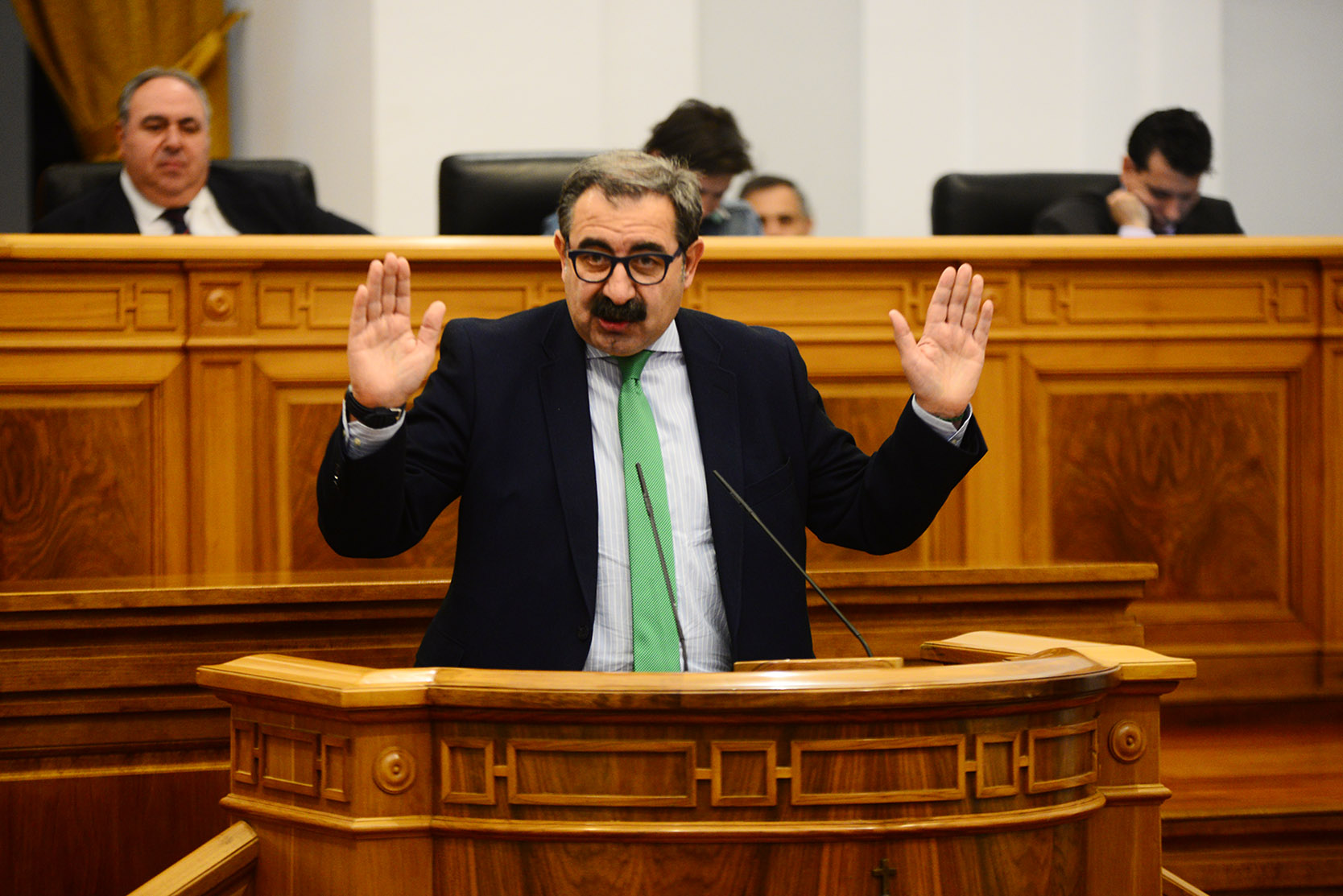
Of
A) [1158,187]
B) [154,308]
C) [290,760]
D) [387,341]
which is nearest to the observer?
[290,760]

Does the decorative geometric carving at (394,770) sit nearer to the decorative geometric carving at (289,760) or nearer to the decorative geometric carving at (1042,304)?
the decorative geometric carving at (289,760)

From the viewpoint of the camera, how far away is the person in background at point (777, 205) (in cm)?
404

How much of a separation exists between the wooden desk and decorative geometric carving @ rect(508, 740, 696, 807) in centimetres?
124

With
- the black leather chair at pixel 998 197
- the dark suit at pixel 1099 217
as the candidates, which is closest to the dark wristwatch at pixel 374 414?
the dark suit at pixel 1099 217

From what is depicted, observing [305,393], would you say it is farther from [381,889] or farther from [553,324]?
[381,889]

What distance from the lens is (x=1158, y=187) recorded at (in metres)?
3.09

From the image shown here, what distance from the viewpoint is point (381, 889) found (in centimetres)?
113

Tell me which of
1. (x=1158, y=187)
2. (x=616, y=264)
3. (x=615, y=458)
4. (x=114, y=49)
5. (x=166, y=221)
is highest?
(x=114, y=49)

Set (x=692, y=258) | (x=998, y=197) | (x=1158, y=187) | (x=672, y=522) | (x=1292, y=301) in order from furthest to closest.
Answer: (x=998, y=197) < (x=1158, y=187) < (x=1292, y=301) < (x=692, y=258) < (x=672, y=522)

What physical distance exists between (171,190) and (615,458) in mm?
1749

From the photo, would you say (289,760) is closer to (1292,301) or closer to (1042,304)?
(1042,304)

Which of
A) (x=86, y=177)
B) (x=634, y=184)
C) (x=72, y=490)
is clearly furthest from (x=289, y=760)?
(x=86, y=177)

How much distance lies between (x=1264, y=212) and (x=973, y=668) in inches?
178

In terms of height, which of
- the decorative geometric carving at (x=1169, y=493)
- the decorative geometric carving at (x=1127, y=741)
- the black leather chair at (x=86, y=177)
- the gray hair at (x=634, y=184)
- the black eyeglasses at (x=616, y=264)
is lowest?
the decorative geometric carving at (x=1127, y=741)
